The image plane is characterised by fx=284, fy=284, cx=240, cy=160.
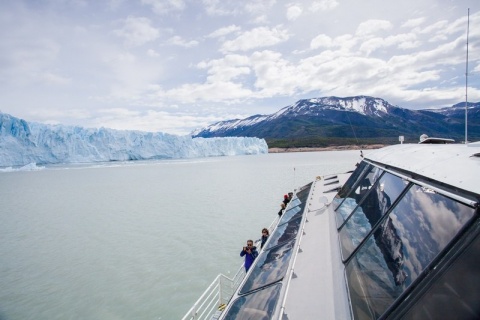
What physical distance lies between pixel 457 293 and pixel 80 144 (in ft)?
286

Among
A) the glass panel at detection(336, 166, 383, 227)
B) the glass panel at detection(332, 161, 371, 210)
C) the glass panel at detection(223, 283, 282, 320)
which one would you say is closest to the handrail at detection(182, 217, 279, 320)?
the glass panel at detection(223, 283, 282, 320)

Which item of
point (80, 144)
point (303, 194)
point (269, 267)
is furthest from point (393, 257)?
point (80, 144)

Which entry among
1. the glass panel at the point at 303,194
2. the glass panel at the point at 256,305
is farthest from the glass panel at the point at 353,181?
the glass panel at the point at 256,305

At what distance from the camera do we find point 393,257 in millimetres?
2473

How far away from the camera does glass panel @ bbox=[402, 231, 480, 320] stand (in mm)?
1598

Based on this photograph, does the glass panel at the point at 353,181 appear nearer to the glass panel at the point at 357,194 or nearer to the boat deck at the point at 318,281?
the glass panel at the point at 357,194

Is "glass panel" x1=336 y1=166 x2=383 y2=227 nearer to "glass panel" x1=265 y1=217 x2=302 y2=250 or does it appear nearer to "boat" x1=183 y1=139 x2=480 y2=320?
"boat" x1=183 y1=139 x2=480 y2=320

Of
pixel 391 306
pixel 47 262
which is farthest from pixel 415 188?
pixel 47 262

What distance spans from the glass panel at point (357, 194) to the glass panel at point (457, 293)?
2.89 m

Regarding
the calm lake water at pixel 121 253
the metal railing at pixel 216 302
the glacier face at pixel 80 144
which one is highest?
the glacier face at pixel 80 144

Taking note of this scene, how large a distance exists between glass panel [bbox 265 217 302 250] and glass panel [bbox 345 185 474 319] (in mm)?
2128

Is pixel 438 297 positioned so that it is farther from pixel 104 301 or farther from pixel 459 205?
pixel 104 301

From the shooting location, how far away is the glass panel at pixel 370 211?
3355 millimetres

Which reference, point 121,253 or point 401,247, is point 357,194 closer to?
point 401,247
